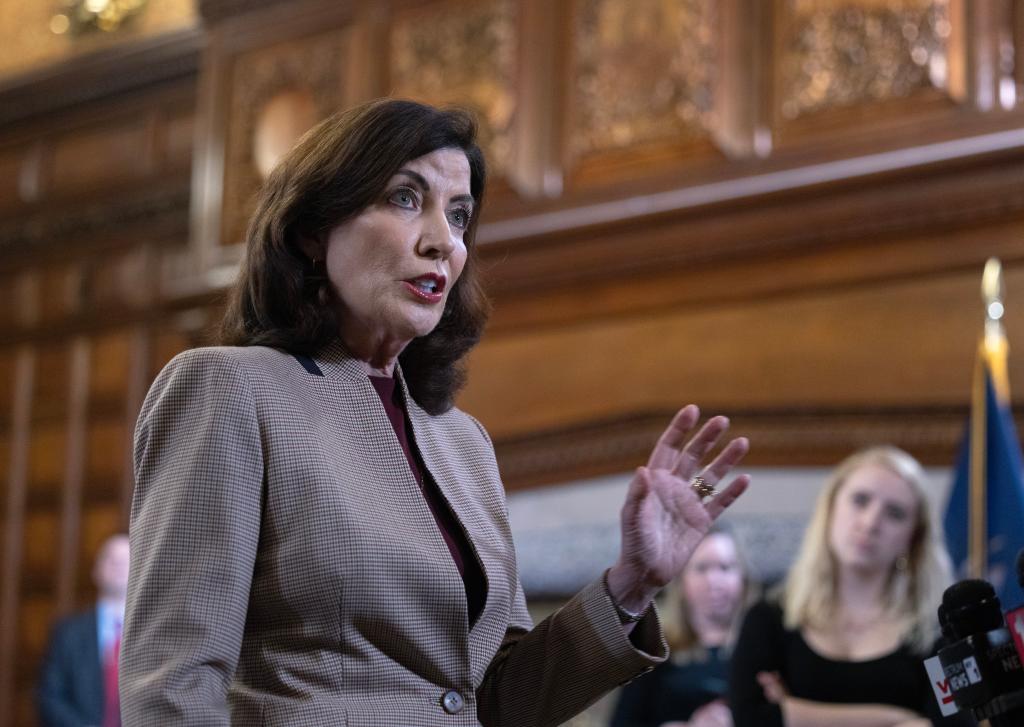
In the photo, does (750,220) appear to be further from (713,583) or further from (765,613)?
(765,613)

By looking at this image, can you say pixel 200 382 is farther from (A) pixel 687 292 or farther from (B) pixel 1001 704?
(A) pixel 687 292

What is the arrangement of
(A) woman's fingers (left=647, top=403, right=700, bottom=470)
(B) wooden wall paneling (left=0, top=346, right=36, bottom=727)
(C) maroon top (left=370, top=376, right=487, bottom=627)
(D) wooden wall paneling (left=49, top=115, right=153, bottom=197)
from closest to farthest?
(C) maroon top (left=370, top=376, right=487, bottom=627) < (A) woman's fingers (left=647, top=403, right=700, bottom=470) < (B) wooden wall paneling (left=0, top=346, right=36, bottom=727) < (D) wooden wall paneling (left=49, top=115, right=153, bottom=197)

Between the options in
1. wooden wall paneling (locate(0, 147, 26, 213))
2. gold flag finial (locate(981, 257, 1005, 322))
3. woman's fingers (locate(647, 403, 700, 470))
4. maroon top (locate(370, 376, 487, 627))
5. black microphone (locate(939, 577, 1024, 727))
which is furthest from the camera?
wooden wall paneling (locate(0, 147, 26, 213))

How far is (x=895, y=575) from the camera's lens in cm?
390

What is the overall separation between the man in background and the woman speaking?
427 centimetres

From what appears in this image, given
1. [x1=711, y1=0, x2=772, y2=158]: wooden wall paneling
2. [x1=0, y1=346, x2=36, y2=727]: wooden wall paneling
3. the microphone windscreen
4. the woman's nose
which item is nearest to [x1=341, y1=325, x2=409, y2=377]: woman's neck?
the woman's nose

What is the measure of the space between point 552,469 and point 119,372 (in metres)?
3.19

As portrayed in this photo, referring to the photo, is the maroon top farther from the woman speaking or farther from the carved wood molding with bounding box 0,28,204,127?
the carved wood molding with bounding box 0,28,204,127

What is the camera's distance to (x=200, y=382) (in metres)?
1.60

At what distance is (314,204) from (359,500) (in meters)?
0.40

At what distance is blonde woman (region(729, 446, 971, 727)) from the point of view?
3602 mm

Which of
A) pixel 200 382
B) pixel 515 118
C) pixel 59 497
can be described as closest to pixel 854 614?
pixel 200 382

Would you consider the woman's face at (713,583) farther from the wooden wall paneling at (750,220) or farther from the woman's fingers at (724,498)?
the woman's fingers at (724,498)

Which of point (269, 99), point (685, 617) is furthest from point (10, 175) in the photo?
point (685, 617)
